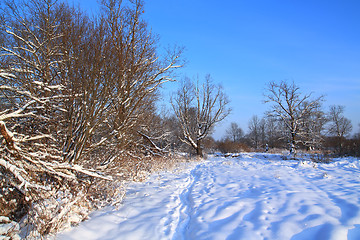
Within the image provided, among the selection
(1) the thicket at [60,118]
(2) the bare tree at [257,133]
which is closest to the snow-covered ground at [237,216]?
(1) the thicket at [60,118]

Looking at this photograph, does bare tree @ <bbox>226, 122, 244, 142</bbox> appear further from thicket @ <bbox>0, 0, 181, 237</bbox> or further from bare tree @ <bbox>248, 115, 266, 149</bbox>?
thicket @ <bbox>0, 0, 181, 237</bbox>

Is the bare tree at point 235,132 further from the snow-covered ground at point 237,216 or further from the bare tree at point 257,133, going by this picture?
the snow-covered ground at point 237,216

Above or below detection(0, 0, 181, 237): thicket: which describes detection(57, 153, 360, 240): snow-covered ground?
below

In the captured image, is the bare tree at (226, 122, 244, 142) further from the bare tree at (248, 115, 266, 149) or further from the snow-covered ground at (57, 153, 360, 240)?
the snow-covered ground at (57, 153, 360, 240)

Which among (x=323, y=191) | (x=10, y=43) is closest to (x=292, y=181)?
(x=323, y=191)

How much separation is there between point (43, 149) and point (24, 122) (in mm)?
756

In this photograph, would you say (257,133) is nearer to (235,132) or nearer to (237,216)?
(235,132)

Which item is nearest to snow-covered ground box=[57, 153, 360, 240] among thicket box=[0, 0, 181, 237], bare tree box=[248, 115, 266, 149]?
thicket box=[0, 0, 181, 237]

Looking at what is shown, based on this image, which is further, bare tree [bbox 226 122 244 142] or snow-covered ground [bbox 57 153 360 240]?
bare tree [bbox 226 122 244 142]

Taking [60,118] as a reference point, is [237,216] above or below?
below

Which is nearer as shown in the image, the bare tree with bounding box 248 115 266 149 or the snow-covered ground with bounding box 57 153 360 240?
the snow-covered ground with bounding box 57 153 360 240

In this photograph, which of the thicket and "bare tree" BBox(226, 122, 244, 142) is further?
"bare tree" BBox(226, 122, 244, 142)

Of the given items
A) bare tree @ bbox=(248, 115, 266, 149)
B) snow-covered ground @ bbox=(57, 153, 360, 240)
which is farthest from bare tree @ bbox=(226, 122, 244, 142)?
snow-covered ground @ bbox=(57, 153, 360, 240)

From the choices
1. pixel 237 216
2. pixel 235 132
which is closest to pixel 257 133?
pixel 235 132
